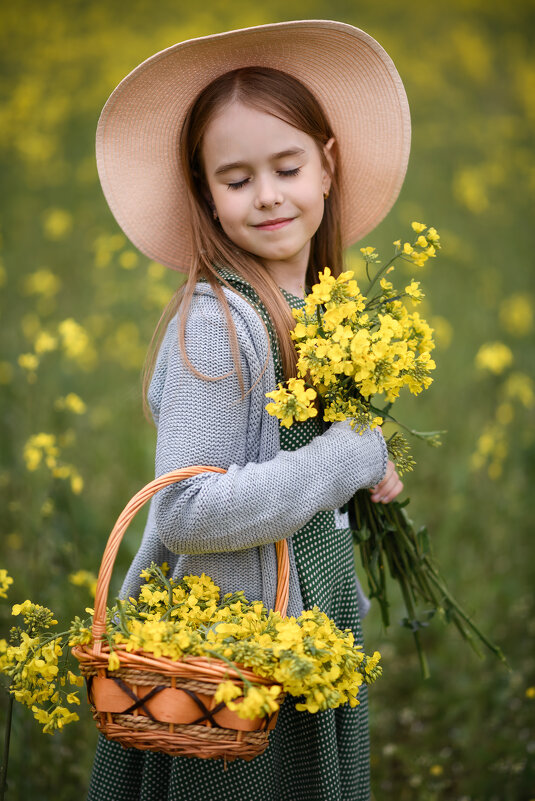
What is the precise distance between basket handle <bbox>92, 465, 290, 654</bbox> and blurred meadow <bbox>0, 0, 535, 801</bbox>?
102cm

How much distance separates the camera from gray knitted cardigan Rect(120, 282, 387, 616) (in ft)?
4.17

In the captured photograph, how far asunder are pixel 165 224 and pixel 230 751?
1169 millimetres

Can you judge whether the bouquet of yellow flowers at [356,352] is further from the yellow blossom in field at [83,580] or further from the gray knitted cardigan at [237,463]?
the yellow blossom in field at [83,580]

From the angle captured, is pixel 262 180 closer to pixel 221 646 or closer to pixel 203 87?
pixel 203 87

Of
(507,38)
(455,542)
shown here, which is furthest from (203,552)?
(507,38)

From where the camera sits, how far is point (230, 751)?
1.12 metres

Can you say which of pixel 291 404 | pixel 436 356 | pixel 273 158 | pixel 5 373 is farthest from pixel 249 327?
pixel 436 356

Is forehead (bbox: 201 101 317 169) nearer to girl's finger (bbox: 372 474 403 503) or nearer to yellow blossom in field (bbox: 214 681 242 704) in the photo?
girl's finger (bbox: 372 474 403 503)

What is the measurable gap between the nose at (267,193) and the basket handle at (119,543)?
54cm

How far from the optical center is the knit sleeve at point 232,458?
1268mm

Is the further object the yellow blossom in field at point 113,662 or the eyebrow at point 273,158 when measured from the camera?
the eyebrow at point 273,158

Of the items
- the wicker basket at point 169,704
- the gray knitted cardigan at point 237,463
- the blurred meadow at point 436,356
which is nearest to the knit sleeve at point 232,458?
the gray knitted cardigan at point 237,463

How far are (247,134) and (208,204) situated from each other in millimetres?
239

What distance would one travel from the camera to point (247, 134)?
1412mm
